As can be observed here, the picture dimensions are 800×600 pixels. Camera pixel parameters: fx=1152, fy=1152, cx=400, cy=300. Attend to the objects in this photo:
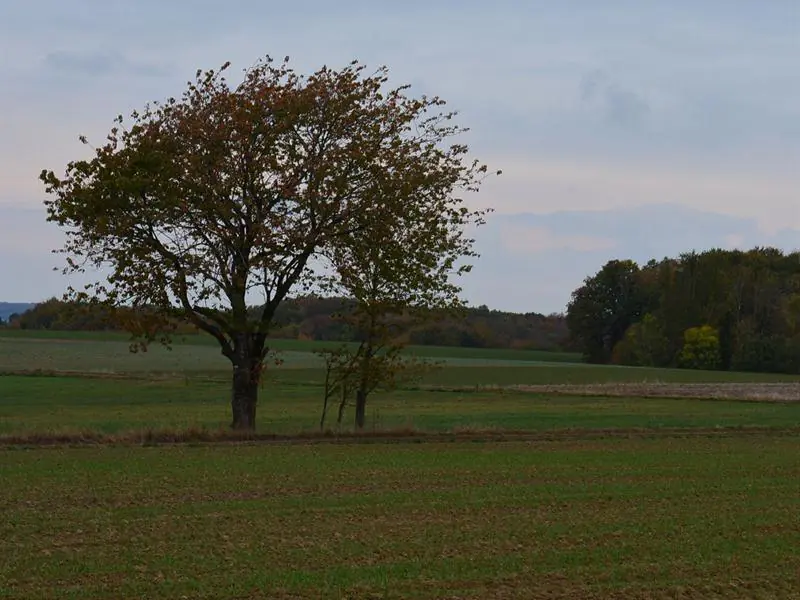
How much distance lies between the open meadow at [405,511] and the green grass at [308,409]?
87 cm

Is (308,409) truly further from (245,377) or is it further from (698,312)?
(698,312)

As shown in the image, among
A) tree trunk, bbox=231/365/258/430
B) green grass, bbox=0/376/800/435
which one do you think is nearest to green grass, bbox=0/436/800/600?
tree trunk, bbox=231/365/258/430

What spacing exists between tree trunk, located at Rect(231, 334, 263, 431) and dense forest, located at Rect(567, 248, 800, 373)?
290ft

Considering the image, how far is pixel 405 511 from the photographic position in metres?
17.7

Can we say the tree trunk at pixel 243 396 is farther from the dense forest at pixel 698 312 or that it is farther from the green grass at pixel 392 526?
the dense forest at pixel 698 312

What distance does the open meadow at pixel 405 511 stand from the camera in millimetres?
12914

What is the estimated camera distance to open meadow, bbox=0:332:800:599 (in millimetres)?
12914

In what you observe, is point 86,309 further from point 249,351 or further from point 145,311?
point 249,351

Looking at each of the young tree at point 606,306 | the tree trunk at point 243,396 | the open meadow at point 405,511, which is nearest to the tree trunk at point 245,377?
the tree trunk at point 243,396

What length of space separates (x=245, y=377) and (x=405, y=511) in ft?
49.0

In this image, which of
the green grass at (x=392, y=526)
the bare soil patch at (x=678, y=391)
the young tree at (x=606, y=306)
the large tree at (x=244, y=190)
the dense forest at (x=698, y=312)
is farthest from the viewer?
the young tree at (x=606, y=306)

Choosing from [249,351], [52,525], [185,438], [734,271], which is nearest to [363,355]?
[249,351]

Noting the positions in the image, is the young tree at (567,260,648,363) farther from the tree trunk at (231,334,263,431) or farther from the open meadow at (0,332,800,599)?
the tree trunk at (231,334,263,431)

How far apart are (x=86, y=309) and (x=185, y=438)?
432cm
